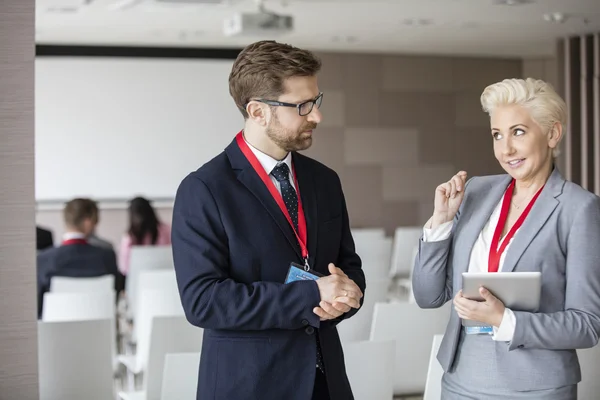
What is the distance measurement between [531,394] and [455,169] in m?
12.1

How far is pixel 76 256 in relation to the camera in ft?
22.4

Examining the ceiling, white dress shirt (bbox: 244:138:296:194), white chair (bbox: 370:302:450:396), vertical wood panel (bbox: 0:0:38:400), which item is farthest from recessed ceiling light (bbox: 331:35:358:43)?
white dress shirt (bbox: 244:138:296:194)

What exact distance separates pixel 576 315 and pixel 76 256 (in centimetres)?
507

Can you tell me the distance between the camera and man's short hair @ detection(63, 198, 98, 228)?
22.7ft

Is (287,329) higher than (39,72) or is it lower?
lower

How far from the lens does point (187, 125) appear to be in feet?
43.2

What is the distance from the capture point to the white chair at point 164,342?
409 cm

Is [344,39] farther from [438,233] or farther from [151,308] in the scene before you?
[438,233]

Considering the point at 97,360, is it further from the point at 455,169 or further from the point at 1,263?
the point at 455,169

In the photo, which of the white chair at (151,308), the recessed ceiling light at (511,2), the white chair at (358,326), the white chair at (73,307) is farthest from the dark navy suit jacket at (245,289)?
the recessed ceiling light at (511,2)

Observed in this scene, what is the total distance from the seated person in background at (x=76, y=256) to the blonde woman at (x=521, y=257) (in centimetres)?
463

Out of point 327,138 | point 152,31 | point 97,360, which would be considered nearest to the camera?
point 97,360

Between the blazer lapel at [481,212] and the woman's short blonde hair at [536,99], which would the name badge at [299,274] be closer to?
the blazer lapel at [481,212]

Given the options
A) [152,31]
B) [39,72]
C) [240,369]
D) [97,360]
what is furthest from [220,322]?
[39,72]
